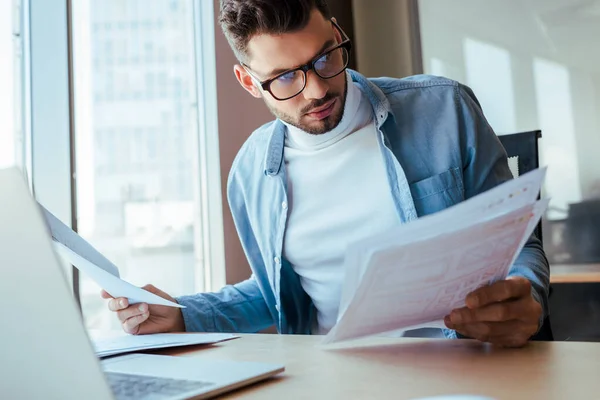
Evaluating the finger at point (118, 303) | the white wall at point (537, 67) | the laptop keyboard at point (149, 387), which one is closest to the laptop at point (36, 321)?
the laptop keyboard at point (149, 387)

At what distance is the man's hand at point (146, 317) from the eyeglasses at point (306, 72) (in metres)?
0.46

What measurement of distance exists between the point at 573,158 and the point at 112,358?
7.53ft

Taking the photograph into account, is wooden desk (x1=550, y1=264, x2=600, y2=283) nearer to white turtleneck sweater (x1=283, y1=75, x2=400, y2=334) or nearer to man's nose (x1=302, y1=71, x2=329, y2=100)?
white turtleneck sweater (x1=283, y1=75, x2=400, y2=334)

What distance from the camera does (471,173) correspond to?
114 centimetres

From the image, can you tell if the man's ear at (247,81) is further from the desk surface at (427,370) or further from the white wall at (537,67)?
the white wall at (537,67)

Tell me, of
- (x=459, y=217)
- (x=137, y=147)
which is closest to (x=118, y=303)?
(x=459, y=217)

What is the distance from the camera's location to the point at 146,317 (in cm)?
99

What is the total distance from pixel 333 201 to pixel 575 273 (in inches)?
54.3

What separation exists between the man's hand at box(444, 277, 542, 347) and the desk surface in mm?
16

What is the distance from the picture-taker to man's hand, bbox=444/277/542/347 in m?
0.69

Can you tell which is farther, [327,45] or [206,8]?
[206,8]

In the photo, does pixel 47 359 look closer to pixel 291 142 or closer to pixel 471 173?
pixel 471 173

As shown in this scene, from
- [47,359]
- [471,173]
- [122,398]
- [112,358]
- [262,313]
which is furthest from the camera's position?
[262,313]

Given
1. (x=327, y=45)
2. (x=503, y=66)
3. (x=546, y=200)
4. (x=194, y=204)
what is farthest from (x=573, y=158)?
(x=546, y=200)
